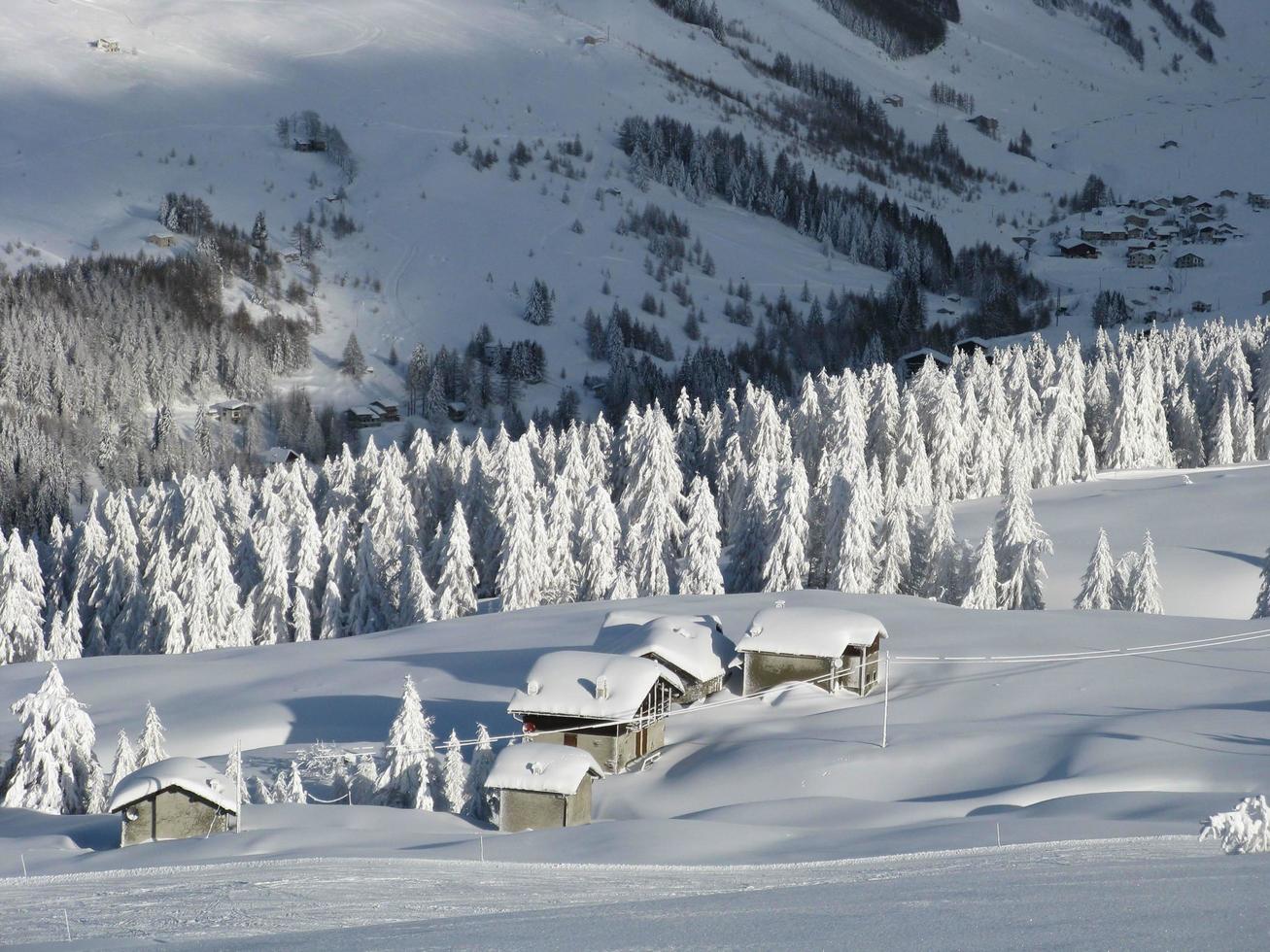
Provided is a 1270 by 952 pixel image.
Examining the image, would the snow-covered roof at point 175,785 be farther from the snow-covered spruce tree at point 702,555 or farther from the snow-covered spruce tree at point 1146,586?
the snow-covered spruce tree at point 1146,586

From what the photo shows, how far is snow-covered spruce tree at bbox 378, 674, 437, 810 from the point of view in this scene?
35.7 metres

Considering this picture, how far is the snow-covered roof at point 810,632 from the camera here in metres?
41.0

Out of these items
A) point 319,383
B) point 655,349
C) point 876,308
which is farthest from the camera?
point 876,308

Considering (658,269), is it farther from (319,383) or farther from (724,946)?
(724,946)

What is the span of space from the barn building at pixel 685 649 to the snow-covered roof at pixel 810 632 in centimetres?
117

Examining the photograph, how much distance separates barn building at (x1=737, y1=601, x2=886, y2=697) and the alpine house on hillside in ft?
12.5

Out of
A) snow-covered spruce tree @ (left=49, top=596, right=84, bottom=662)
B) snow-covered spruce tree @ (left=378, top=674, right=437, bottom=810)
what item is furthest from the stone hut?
snow-covered spruce tree @ (left=49, top=596, right=84, bottom=662)

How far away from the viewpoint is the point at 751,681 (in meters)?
42.0

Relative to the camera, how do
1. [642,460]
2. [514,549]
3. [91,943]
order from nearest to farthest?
[91,943] → [514,549] → [642,460]

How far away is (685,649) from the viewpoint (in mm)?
41344

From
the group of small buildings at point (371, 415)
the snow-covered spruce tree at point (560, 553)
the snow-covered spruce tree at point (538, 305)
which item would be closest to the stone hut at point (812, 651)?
the snow-covered spruce tree at point (560, 553)

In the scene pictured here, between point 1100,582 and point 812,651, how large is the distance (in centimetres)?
2741

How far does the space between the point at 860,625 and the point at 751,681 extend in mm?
3629

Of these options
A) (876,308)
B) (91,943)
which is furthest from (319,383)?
(91,943)
